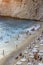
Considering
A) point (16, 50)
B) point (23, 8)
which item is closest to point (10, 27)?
point (23, 8)

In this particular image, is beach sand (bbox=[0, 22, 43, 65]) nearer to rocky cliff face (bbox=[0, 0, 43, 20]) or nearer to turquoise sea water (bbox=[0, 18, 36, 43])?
turquoise sea water (bbox=[0, 18, 36, 43])

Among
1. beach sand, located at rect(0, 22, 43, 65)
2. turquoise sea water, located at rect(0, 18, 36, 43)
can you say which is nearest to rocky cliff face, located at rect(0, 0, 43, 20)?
turquoise sea water, located at rect(0, 18, 36, 43)

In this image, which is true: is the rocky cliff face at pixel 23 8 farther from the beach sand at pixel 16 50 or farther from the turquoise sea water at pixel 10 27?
the beach sand at pixel 16 50

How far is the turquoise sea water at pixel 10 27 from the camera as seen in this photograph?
4232mm

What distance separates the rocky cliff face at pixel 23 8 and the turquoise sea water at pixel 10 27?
0.29 metres

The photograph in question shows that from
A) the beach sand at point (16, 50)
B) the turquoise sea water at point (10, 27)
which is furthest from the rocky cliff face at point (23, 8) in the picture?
the beach sand at point (16, 50)

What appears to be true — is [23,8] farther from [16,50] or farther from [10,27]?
[16,50]

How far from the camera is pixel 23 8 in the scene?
5840 mm

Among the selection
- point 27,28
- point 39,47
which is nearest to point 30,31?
point 27,28

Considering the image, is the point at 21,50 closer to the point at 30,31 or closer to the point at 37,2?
the point at 30,31

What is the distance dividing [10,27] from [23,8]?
1136 mm

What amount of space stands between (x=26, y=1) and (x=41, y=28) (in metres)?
1.30

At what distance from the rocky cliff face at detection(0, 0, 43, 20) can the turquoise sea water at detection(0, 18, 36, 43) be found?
0.29 metres

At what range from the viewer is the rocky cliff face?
18.8 feet
